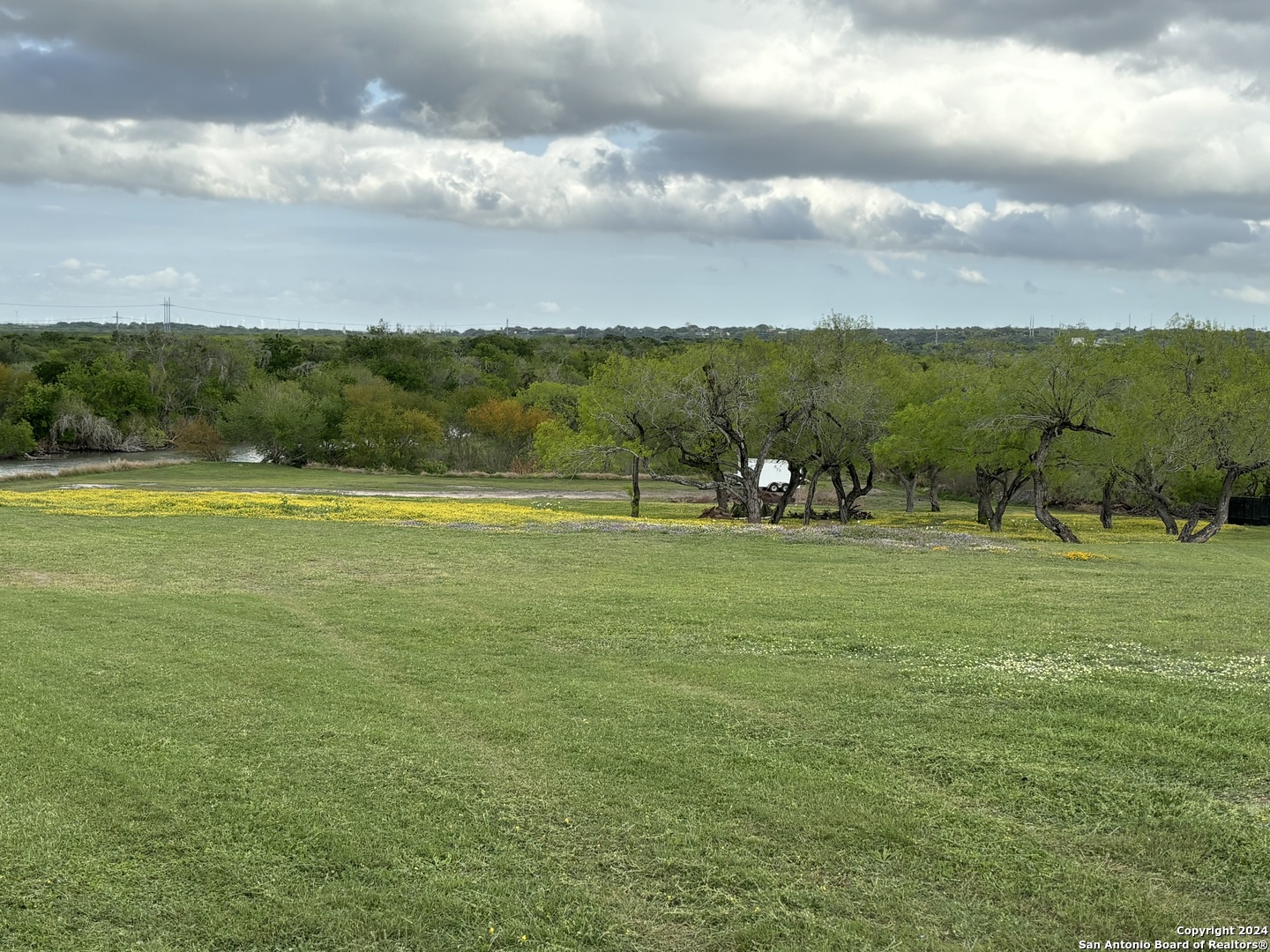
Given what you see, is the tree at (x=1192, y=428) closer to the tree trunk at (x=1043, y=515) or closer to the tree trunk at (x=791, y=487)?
the tree trunk at (x=1043, y=515)

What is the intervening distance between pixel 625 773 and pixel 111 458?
9712 cm

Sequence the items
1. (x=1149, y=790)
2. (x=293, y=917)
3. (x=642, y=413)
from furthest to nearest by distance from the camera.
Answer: (x=642, y=413) < (x=1149, y=790) < (x=293, y=917)

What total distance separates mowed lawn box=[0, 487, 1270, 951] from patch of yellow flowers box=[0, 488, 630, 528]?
18951 millimetres

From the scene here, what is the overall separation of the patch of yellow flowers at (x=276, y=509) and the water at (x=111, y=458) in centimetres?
3763

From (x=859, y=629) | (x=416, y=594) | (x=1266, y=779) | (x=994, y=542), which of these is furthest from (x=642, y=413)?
(x=1266, y=779)

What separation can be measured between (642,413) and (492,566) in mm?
23425

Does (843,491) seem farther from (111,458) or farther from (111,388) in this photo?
(111,388)

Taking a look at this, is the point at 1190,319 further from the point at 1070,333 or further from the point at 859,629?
the point at 859,629

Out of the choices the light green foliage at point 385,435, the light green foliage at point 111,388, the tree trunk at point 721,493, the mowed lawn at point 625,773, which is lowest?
the mowed lawn at point 625,773

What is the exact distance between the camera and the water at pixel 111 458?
271ft

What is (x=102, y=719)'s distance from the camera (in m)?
11.6

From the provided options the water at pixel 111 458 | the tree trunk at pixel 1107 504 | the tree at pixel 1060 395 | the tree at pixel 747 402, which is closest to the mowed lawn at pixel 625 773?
the tree at pixel 1060 395

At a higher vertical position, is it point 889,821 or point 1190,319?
point 1190,319

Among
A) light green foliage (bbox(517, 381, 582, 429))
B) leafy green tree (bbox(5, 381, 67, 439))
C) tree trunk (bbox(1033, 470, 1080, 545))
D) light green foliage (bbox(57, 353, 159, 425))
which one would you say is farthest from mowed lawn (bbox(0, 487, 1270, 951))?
light green foliage (bbox(57, 353, 159, 425))
